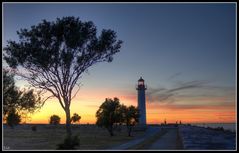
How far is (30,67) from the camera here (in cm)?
3750

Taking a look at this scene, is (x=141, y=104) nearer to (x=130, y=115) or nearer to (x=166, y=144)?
(x=130, y=115)

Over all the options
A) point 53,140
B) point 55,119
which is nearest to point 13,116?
point 53,140

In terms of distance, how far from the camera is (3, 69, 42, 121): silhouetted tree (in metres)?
40.3

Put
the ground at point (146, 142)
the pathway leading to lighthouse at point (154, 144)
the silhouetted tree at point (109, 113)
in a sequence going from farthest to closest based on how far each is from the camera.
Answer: the silhouetted tree at point (109, 113) → the pathway leading to lighthouse at point (154, 144) → the ground at point (146, 142)

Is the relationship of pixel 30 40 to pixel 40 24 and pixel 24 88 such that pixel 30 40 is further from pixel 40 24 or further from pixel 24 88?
pixel 24 88

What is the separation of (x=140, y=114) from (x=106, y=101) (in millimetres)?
14285

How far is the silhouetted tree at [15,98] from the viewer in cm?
4028

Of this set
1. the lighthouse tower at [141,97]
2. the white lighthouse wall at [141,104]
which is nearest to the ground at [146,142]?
the white lighthouse wall at [141,104]

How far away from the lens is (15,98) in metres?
41.8

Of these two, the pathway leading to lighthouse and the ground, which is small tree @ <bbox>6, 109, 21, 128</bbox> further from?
the pathway leading to lighthouse

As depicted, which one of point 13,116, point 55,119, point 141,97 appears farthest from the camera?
point 55,119

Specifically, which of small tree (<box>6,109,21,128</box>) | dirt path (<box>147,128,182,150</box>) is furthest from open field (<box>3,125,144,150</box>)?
dirt path (<box>147,128,182,150</box>)

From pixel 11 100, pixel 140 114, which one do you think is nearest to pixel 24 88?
pixel 11 100

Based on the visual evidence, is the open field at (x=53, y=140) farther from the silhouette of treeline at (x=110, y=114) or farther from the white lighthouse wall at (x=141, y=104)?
the white lighthouse wall at (x=141, y=104)
